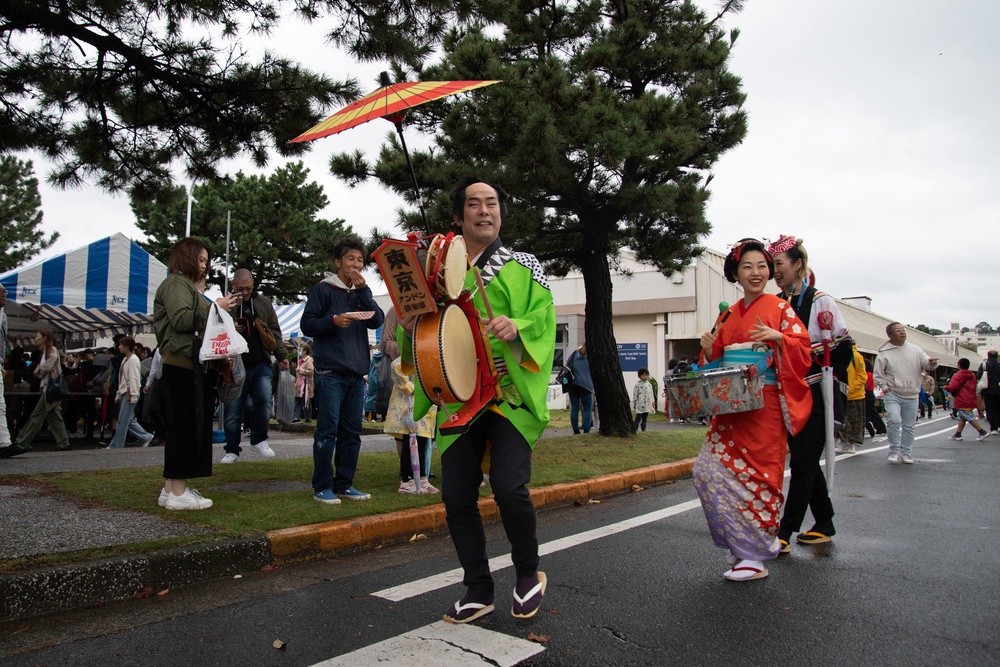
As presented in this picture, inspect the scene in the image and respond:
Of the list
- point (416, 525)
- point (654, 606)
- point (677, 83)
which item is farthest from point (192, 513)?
point (677, 83)

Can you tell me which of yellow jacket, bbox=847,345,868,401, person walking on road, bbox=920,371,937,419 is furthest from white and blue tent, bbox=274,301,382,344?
person walking on road, bbox=920,371,937,419

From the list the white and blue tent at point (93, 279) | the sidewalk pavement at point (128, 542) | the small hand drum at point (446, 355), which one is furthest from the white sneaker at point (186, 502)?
the white and blue tent at point (93, 279)

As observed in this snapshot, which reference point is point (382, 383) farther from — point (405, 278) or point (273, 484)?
point (405, 278)

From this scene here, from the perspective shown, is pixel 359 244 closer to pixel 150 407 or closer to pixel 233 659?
pixel 150 407

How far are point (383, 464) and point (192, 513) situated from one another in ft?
9.94

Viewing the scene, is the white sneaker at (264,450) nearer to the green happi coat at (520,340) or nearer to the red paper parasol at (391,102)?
the red paper parasol at (391,102)

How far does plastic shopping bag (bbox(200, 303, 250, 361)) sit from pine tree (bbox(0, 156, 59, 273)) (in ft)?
101

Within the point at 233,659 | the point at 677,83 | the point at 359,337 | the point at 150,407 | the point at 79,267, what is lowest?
the point at 233,659

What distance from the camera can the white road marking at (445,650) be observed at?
2.47m

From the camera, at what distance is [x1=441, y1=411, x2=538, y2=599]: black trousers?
112 inches

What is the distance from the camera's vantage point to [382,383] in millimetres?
6941

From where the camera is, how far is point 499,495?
286 centimetres

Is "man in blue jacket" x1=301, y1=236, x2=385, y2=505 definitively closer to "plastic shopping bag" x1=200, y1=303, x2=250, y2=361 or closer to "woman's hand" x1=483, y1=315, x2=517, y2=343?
"plastic shopping bag" x1=200, y1=303, x2=250, y2=361

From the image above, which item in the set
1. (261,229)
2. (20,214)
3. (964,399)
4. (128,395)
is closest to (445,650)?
(128,395)
